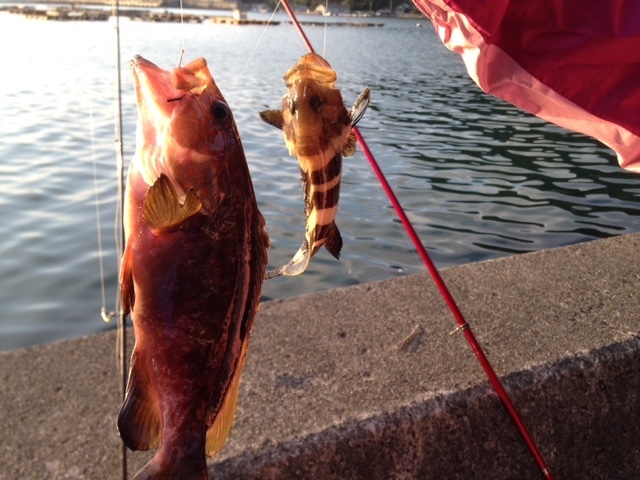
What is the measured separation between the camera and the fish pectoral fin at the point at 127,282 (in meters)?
1.72

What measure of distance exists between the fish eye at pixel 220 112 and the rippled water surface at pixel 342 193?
1548 mm

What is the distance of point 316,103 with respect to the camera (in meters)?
1.90

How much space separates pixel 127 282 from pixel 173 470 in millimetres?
493

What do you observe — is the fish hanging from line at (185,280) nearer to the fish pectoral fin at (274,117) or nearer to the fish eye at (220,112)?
the fish eye at (220,112)

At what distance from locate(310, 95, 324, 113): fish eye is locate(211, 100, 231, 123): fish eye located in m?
0.24

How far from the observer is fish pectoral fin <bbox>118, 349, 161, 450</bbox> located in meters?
1.69

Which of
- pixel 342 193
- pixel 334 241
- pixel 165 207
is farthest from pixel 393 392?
pixel 342 193

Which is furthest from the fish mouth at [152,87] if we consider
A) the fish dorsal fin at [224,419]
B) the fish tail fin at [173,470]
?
the fish tail fin at [173,470]

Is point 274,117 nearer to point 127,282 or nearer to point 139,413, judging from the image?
point 127,282

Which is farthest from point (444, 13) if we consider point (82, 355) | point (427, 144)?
point (427, 144)

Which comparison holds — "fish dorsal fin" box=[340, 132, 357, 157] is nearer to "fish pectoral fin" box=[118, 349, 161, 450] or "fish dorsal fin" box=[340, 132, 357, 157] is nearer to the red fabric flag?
"fish pectoral fin" box=[118, 349, 161, 450]

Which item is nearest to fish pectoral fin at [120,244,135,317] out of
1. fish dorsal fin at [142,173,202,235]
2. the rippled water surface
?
fish dorsal fin at [142,173,202,235]

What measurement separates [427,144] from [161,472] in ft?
46.3

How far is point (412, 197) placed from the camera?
442 inches
